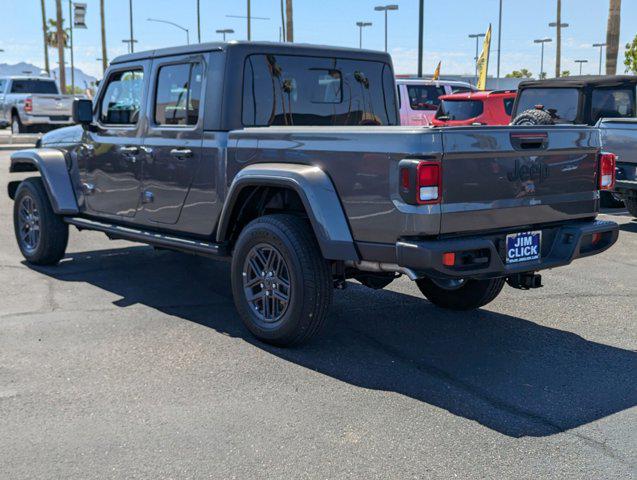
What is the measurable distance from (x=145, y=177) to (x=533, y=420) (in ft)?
11.8

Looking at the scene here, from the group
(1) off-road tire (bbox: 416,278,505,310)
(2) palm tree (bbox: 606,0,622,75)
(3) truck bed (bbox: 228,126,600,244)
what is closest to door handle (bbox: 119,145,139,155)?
(3) truck bed (bbox: 228,126,600,244)

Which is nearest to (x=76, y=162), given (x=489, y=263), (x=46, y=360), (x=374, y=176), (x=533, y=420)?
(x=46, y=360)

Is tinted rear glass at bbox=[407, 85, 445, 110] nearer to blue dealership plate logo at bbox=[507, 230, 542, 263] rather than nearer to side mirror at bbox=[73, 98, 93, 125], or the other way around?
side mirror at bbox=[73, 98, 93, 125]

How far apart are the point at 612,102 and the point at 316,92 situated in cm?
702

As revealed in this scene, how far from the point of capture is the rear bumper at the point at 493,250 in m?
4.38

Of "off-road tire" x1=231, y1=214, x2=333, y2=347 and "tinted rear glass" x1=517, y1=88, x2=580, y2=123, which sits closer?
"off-road tire" x1=231, y1=214, x2=333, y2=347

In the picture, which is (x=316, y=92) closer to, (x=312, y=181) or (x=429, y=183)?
(x=312, y=181)

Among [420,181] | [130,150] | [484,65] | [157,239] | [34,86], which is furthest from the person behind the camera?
[34,86]

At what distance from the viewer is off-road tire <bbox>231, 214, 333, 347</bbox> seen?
16.1 feet

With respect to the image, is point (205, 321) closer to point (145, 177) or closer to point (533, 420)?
point (145, 177)

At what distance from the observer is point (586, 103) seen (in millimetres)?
11523

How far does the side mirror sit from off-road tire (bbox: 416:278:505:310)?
315 cm

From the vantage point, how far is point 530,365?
16.0ft

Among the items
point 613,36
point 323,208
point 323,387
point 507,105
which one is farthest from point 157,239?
point 613,36
